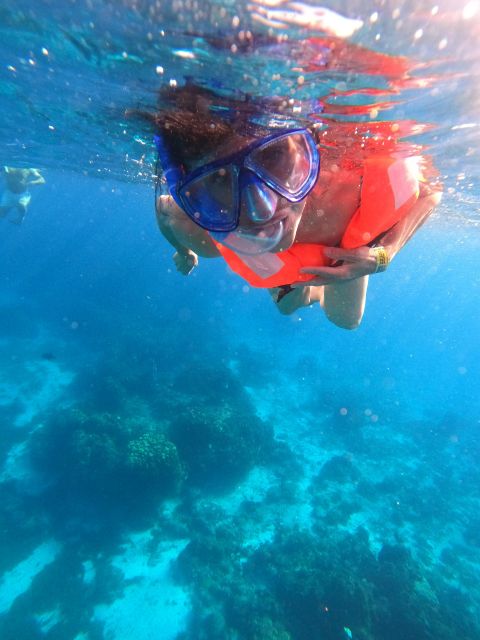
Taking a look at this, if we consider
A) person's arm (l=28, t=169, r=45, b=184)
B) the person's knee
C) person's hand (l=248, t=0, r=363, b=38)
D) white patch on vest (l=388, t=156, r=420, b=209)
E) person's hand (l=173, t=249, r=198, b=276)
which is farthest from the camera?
person's arm (l=28, t=169, r=45, b=184)

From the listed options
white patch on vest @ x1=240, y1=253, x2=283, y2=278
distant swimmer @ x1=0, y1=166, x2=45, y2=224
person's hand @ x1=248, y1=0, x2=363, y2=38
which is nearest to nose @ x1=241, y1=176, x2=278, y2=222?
white patch on vest @ x1=240, y1=253, x2=283, y2=278

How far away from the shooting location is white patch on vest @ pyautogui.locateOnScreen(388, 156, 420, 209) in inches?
115

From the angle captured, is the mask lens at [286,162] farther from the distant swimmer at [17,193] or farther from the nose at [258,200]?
the distant swimmer at [17,193]

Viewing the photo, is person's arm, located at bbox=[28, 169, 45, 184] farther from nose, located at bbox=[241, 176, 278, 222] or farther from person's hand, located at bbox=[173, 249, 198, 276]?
nose, located at bbox=[241, 176, 278, 222]

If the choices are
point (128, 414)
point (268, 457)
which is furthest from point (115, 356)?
point (268, 457)

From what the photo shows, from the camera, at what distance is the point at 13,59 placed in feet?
22.9

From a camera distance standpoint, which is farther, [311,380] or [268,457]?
[311,380]

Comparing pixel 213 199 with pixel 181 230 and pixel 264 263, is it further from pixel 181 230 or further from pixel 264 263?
pixel 181 230

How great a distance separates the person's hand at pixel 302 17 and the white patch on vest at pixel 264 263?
237cm

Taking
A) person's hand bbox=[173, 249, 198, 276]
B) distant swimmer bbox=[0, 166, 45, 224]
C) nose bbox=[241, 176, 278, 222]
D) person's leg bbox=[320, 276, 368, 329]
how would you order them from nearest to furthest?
1. nose bbox=[241, 176, 278, 222]
2. person's hand bbox=[173, 249, 198, 276]
3. person's leg bbox=[320, 276, 368, 329]
4. distant swimmer bbox=[0, 166, 45, 224]

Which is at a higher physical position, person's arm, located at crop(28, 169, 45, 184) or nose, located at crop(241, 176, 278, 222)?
person's arm, located at crop(28, 169, 45, 184)

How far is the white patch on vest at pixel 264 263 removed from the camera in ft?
9.65

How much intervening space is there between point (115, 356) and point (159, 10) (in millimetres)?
20818

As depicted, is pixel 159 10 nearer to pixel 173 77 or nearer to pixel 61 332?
pixel 173 77
